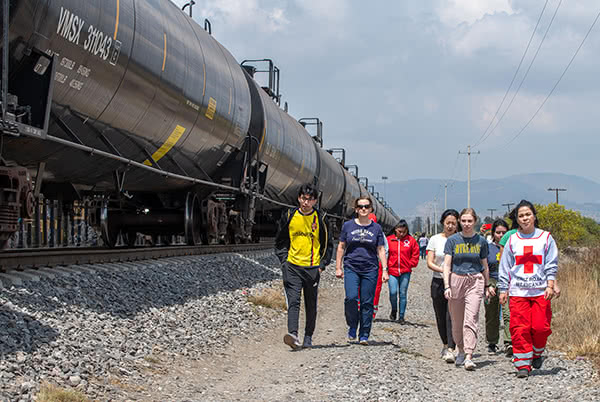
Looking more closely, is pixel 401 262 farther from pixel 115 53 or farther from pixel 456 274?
pixel 115 53

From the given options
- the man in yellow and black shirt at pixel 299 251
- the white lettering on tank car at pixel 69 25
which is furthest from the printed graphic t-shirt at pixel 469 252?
the white lettering on tank car at pixel 69 25

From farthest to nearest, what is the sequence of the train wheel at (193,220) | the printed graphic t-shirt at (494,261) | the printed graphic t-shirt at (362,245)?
1. the train wheel at (193,220)
2. the printed graphic t-shirt at (494,261)
3. the printed graphic t-shirt at (362,245)

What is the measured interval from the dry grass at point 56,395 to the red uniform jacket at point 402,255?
6279 millimetres

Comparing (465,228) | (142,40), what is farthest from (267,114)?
(465,228)

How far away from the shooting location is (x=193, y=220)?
488 inches

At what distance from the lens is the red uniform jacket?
→ 1001 centimetres

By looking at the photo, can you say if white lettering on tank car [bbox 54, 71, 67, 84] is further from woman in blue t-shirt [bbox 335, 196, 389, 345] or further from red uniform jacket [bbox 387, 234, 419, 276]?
red uniform jacket [bbox 387, 234, 419, 276]

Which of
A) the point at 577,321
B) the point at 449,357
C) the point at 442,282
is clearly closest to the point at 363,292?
the point at 442,282

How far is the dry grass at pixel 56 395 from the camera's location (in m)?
4.27

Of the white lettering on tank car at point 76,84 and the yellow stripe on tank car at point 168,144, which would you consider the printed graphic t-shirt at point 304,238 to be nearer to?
the white lettering on tank car at point 76,84

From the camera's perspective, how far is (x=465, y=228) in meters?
6.59

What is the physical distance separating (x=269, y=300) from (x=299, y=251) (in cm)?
303

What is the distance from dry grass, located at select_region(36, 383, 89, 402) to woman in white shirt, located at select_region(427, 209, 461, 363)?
3.95 meters

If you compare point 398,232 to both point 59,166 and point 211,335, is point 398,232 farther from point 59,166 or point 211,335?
point 59,166
